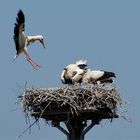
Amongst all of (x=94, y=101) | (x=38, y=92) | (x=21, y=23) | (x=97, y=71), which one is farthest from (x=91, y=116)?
(x=21, y=23)

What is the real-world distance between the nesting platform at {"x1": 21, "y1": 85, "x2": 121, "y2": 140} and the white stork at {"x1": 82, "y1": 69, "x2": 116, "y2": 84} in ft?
5.71

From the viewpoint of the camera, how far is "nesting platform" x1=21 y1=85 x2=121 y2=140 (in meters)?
12.9

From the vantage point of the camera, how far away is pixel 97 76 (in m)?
15.1

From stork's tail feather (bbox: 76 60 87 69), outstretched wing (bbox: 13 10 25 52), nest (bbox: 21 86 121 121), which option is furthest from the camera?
outstretched wing (bbox: 13 10 25 52)

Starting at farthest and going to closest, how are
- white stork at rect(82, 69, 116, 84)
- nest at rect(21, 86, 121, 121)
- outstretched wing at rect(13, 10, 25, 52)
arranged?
outstretched wing at rect(13, 10, 25, 52) → white stork at rect(82, 69, 116, 84) → nest at rect(21, 86, 121, 121)

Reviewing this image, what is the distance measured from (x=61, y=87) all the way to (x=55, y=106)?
60 cm

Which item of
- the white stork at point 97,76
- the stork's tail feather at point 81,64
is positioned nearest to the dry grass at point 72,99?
the white stork at point 97,76

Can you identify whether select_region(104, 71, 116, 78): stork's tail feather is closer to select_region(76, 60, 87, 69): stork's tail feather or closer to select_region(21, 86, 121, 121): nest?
select_region(76, 60, 87, 69): stork's tail feather

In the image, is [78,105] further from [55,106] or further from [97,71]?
[97,71]

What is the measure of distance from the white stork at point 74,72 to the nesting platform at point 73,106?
2.03 m

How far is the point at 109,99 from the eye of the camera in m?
13.1

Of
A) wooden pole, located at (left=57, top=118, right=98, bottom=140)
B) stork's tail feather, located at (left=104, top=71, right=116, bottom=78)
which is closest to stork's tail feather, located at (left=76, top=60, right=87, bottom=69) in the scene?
stork's tail feather, located at (left=104, top=71, right=116, bottom=78)

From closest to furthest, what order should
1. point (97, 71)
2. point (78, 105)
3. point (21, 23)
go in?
point (78, 105), point (97, 71), point (21, 23)

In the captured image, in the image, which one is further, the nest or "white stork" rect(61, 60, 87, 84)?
"white stork" rect(61, 60, 87, 84)
